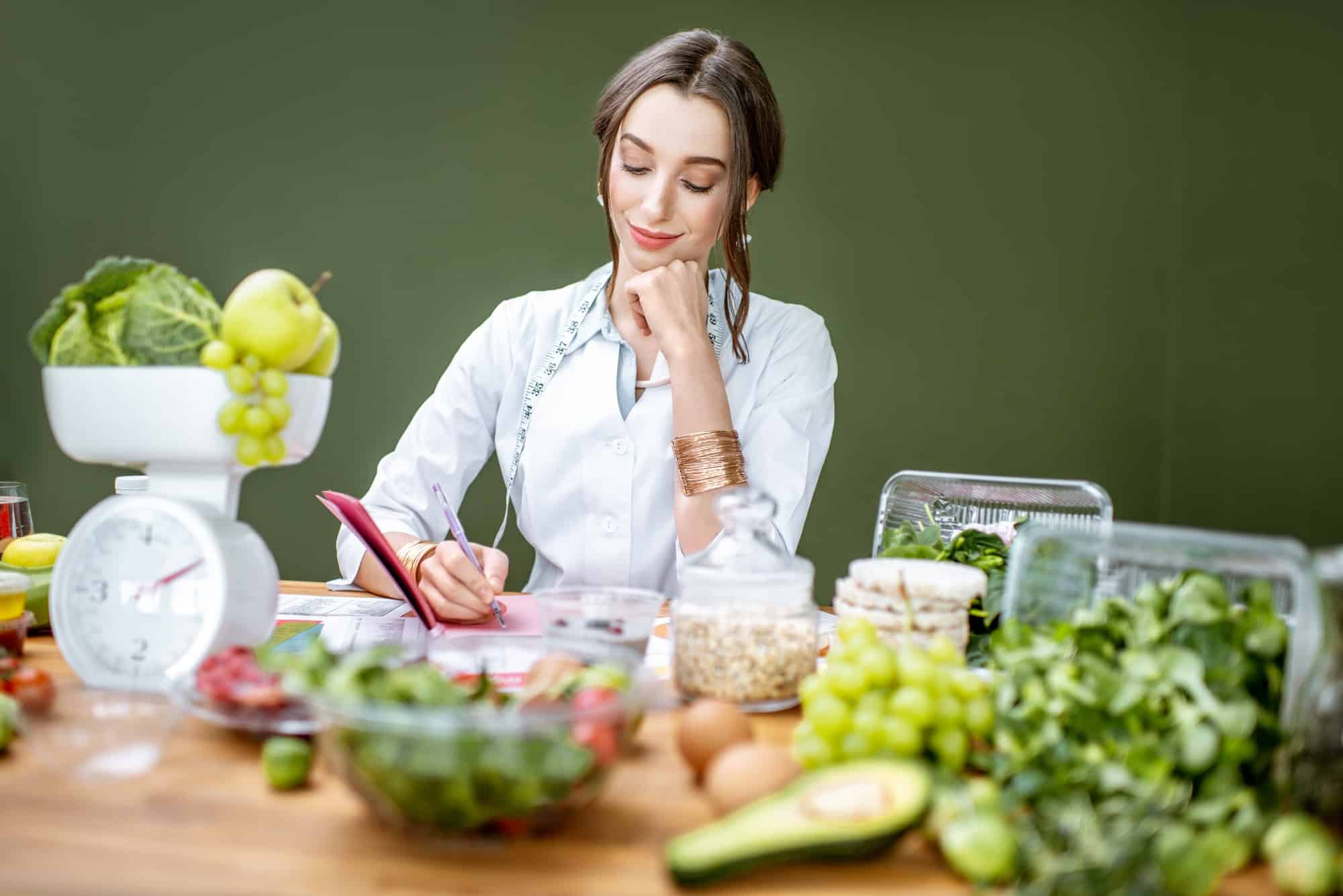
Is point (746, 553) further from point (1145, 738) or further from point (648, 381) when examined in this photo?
point (648, 381)

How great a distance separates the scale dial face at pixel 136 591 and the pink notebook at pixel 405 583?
21cm

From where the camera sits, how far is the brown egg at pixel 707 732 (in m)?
0.83

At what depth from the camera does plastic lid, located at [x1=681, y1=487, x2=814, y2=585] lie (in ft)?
3.24

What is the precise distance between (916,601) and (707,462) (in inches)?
26.1

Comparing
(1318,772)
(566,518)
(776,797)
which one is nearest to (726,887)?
(776,797)

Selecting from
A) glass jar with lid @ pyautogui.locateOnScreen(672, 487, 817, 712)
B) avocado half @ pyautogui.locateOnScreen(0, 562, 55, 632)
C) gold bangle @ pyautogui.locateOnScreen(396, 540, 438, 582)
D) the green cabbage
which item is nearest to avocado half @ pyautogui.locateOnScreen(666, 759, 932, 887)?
glass jar with lid @ pyautogui.locateOnScreen(672, 487, 817, 712)

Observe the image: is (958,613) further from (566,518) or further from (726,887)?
(566,518)

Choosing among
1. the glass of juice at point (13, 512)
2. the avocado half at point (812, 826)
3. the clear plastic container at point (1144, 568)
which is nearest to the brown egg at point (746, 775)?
the avocado half at point (812, 826)

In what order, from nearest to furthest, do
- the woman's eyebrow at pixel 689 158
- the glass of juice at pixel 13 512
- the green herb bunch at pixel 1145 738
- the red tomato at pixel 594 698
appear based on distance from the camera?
the green herb bunch at pixel 1145 738 → the red tomato at pixel 594 698 → the glass of juice at pixel 13 512 → the woman's eyebrow at pixel 689 158

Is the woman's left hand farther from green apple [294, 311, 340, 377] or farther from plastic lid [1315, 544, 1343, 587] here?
plastic lid [1315, 544, 1343, 587]

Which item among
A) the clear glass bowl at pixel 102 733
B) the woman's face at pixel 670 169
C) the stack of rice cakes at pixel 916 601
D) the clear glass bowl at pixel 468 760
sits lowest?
the clear glass bowl at pixel 102 733

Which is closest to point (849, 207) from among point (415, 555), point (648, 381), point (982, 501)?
point (648, 381)

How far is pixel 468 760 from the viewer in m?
0.65

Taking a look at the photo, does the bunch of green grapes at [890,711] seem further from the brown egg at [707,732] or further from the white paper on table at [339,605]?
the white paper on table at [339,605]
